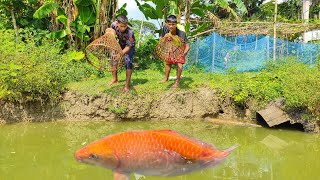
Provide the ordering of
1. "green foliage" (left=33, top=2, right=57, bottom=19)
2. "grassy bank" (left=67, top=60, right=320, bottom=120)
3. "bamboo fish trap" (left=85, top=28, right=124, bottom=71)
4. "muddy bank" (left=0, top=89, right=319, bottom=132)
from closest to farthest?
"bamboo fish trap" (left=85, top=28, right=124, bottom=71), "grassy bank" (left=67, top=60, right=320, bottom=120), "muddy bank" (left=0, top=89, right=319, bottom=132), "green foliage" (left=33, top=2, right=57, bottom=19)

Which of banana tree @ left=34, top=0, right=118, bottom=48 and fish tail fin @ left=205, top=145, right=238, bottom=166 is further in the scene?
banana tree @ left=34, top=0, right=118, bottom=48

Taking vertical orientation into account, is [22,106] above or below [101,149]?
below

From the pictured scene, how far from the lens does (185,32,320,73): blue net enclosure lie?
33.1ft

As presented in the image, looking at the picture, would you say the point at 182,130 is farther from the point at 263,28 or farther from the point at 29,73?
the point at 263,28

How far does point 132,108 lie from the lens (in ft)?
26.2

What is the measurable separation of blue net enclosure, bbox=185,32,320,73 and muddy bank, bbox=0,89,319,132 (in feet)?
7.00

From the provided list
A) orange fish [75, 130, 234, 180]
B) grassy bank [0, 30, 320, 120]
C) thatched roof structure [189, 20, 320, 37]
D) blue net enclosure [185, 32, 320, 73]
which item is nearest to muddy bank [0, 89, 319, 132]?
grassy bank [0, 30, 320, 120]

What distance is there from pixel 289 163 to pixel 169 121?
126 inches

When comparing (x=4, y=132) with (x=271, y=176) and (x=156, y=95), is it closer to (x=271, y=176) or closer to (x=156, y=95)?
(x=156, y=95)

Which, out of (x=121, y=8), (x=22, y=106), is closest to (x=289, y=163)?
(x=22, y=106)

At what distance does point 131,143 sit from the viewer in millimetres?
2682

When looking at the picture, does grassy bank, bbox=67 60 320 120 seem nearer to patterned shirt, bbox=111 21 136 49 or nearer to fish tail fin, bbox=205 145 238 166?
patterned shirt, bbox=111 21 136 49

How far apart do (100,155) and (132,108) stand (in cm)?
535

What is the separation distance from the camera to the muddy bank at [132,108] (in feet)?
26.2
